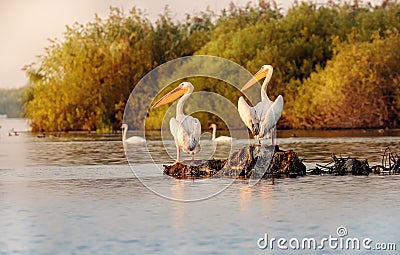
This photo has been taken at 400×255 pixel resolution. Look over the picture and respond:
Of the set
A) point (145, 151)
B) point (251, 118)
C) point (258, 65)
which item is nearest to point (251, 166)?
point (251, 118)

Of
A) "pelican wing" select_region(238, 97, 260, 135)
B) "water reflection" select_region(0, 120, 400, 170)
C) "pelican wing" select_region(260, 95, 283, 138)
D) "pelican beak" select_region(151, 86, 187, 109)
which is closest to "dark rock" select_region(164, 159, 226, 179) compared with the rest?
"pelican wing" select_region(238, 97, 260, 135)

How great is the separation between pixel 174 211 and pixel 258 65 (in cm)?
2511

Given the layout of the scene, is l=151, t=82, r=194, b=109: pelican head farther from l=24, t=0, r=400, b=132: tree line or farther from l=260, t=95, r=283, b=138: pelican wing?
l=24, t=0, r=400, b=132: tree line

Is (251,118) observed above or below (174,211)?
above

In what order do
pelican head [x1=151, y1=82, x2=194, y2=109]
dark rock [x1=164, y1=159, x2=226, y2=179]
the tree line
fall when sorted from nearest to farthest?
dark rock [x1=164, y1=159, x2=226, y2=179], pelican head [x1=151, y1=82, x2=194, y2=109], the tree line

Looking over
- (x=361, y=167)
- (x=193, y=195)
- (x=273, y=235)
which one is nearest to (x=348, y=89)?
(x=361, y=167)

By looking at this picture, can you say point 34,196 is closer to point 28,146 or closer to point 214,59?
point 28,146

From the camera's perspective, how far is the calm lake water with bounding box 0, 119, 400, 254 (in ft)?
27.2

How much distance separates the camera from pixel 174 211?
1036cm

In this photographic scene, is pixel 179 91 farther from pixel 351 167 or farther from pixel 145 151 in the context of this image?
pixel 145 151

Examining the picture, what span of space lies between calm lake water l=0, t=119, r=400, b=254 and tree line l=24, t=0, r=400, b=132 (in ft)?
57.7

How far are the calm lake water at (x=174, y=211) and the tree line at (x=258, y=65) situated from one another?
17.6 metres

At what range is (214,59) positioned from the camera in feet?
114

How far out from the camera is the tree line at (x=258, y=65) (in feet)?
110
